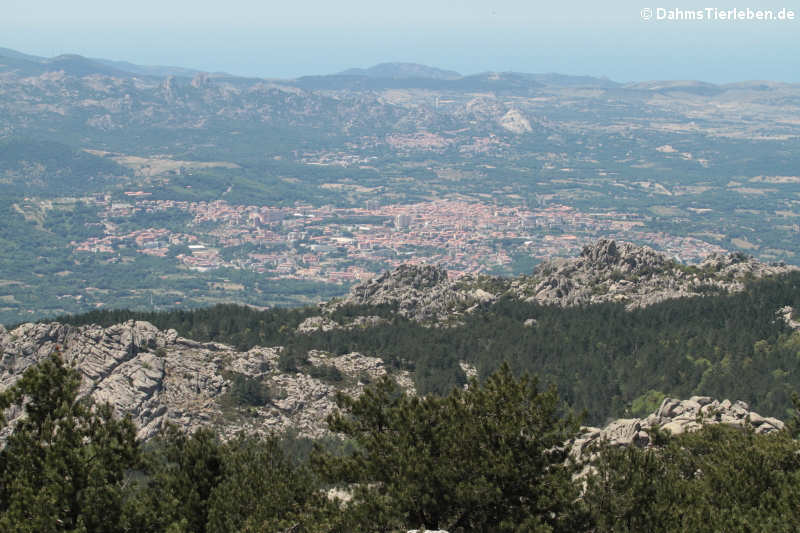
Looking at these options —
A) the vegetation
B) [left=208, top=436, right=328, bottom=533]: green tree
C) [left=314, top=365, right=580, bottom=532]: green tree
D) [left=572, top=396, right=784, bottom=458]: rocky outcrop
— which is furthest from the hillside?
[left=314, top=365, right=580, bottom=532]: green tree

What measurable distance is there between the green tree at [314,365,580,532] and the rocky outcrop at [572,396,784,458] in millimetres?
14841

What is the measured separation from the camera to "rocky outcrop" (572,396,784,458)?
171 ft

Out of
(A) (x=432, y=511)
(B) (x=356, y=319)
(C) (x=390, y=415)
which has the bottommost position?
(B) (x=356, y=319)

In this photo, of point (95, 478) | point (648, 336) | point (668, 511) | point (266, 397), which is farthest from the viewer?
point (648, 336)

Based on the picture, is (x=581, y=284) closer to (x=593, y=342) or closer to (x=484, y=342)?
(x=593, y=342)

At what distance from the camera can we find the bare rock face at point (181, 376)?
269ft

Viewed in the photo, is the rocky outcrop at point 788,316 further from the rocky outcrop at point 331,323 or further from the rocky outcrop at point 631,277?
the rocky outcrop at point 331,323

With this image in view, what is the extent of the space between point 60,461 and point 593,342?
8170 centimetres

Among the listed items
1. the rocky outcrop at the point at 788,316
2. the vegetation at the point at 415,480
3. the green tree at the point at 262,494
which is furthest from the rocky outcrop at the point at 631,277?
the green tree at the point at 262,494

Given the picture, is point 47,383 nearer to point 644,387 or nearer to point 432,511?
point 432,511

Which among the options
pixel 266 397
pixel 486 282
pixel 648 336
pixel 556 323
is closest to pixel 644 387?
pixel 648 336

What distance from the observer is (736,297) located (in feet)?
358

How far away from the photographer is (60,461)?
31.6 metres

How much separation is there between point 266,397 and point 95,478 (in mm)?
57020
